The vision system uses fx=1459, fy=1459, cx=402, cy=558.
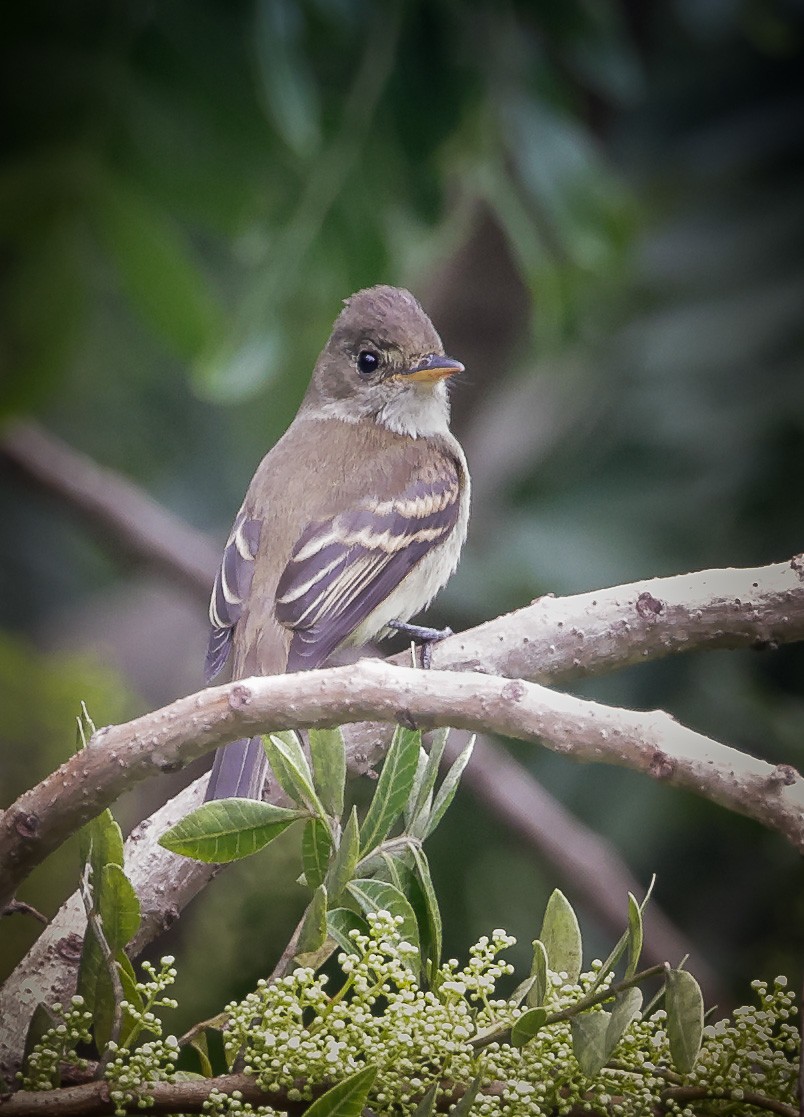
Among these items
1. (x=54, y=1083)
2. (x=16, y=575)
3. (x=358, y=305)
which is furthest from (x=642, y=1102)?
(x=16, y=575)

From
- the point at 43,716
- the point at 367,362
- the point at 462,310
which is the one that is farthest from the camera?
the point at 462,310

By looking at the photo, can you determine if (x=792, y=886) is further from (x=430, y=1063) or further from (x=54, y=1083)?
(x=54, y=1083)

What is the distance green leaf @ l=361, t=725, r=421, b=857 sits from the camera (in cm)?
100

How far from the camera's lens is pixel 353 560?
1.67m

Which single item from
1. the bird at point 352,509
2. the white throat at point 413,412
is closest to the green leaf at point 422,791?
the bird at point 352,509

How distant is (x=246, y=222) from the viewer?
2.07m

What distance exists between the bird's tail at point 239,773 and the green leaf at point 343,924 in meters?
0.19

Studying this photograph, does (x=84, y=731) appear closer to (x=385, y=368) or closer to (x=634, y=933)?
(x=634, y=933)

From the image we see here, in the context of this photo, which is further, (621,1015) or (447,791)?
(447,791)

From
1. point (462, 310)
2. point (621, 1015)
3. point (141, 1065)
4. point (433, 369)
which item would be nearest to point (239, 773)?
point (141, 1065)

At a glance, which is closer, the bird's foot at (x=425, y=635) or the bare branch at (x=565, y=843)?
the bird's foot at (x=425, y=635)

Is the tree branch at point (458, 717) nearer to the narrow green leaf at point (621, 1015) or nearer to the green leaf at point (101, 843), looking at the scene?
the green leaf at point (101, 843)

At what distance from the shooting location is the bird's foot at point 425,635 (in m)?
1.39

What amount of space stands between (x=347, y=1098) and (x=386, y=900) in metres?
0.15
